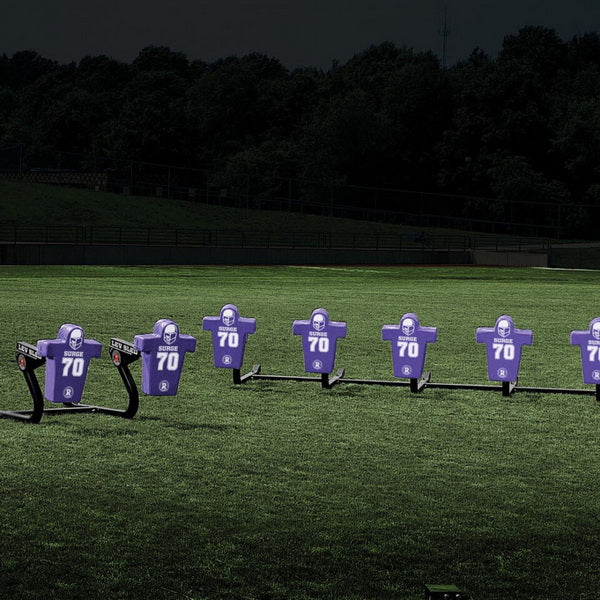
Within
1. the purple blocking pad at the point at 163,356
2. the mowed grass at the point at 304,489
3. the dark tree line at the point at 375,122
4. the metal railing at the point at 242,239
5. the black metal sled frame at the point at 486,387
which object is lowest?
the mowed grass at the point at 304,489

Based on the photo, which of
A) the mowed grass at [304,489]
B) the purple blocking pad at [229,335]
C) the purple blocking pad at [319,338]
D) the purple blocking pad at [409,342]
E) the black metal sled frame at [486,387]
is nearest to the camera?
the mowed grass at [304,489]

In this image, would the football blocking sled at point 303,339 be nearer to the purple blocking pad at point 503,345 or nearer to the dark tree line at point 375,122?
the purple blocking pad at point 503,345

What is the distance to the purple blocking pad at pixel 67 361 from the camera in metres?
9.78

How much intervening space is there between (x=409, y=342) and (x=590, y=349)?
6.37 ft

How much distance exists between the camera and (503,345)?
38.6 feet

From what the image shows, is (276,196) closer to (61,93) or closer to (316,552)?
(61,93)

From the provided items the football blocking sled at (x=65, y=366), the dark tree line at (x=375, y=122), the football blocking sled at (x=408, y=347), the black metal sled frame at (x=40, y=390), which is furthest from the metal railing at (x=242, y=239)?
the football blocking sled at (x=65, y=366)

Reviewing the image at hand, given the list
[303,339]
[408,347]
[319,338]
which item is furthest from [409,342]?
[303,339]

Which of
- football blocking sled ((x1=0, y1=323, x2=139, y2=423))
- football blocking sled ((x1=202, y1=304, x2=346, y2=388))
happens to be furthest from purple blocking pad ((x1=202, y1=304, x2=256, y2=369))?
football blocking sled ((x1=0, y1=323, x2=139, y2=423))

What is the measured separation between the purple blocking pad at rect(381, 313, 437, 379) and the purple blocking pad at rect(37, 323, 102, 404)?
3430 millimetres

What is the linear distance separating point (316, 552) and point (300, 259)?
50.9m

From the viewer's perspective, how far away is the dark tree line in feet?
314

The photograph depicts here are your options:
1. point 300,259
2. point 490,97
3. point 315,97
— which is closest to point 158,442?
point 300,259

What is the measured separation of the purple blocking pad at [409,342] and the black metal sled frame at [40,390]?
3.07m
